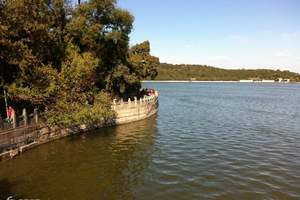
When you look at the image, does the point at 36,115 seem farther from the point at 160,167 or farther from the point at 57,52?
the point at 160,167

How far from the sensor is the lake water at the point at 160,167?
16.9 m

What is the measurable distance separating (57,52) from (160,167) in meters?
17.7

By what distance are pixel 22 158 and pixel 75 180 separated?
20.0ft

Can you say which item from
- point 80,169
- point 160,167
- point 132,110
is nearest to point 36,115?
point 80,169

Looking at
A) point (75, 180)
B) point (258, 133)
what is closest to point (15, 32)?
point (75, 180)

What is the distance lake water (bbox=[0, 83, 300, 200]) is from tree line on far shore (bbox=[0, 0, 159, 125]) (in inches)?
125

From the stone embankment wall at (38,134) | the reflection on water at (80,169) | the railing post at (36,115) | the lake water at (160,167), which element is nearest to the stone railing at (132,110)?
the stone embankment wall at (38,134)

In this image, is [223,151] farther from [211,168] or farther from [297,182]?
[297,182]

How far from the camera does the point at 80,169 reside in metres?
20.5

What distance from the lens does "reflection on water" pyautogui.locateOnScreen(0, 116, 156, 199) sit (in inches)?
661

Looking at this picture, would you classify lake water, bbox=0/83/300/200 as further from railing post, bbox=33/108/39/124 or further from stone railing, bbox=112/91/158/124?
stone railing, bbox=112/91/158/124

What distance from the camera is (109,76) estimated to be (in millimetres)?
43125

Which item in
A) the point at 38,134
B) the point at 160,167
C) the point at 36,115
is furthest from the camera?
the point at 38,134

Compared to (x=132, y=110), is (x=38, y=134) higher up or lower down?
lower down
